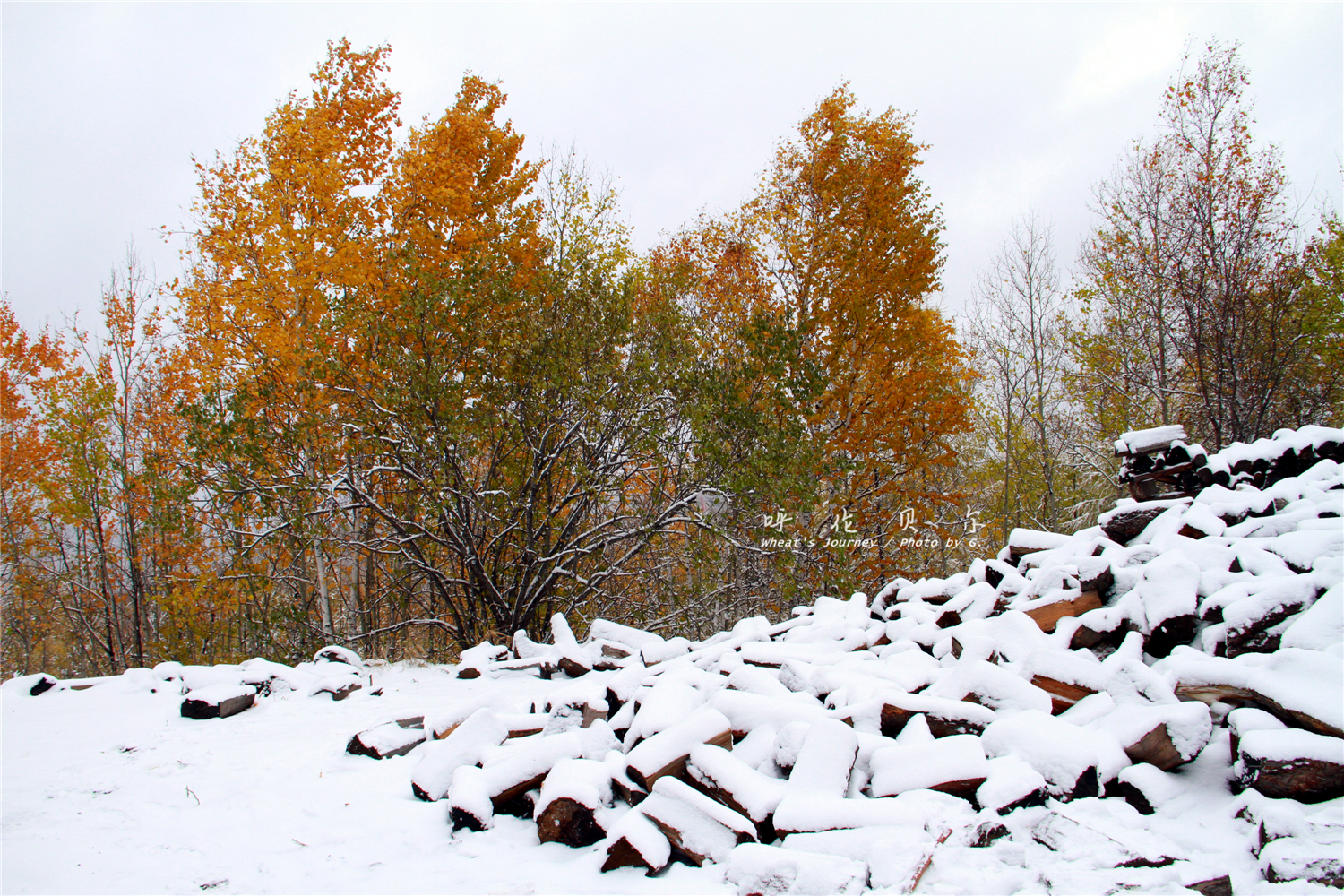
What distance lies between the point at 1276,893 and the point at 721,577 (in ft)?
21.9

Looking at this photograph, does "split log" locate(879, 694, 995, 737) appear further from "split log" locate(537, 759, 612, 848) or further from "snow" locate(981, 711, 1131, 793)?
"split log" locate(537, 759, 612, 848)

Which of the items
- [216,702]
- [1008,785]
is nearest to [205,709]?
[216,702]

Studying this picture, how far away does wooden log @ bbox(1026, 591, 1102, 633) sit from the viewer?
3.29 metres

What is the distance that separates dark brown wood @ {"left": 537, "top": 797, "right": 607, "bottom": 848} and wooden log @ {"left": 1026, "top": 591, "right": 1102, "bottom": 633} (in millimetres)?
2450

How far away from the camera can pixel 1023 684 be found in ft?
8.66

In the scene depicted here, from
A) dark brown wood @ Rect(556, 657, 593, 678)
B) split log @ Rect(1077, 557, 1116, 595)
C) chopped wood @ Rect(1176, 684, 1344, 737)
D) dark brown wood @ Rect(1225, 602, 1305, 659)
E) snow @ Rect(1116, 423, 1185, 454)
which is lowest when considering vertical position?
dark brown wood @ Rect(556, 657, 593, 678)

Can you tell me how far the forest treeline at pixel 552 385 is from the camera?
250 inches

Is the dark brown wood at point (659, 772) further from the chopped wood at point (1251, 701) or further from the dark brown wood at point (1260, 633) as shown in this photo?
the dark brown wood at point (1260, 633)

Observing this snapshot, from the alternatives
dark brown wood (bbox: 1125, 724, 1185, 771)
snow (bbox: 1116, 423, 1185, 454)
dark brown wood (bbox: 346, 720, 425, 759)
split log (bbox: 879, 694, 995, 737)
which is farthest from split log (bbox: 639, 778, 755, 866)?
snow (bbox: 1116, 423, 1185, 454)

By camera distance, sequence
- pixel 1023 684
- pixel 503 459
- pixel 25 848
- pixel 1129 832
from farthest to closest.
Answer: pixel 503 459 < pixel 1023 684 < pixel 25 848 < pixel 1129 832

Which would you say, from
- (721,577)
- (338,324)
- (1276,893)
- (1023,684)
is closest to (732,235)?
(721,577)

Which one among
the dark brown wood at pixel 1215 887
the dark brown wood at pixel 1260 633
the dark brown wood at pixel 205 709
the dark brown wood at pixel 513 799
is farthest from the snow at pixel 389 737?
the dark brown wood at pixel 1260 633

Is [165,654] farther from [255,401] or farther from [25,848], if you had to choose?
[25,848]

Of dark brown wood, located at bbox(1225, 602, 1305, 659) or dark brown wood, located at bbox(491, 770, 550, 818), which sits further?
dark brown wood, located at bbox(1225, 602, 1305, 659)
